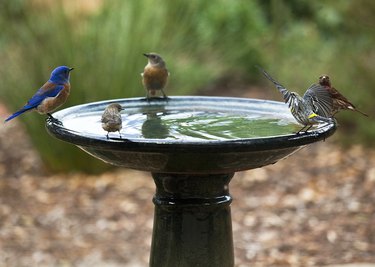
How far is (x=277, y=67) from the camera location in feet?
31.8

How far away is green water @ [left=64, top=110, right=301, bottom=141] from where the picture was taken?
11.7 feet

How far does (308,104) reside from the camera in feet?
11.1

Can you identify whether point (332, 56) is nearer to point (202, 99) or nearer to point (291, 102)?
point (202, 99)

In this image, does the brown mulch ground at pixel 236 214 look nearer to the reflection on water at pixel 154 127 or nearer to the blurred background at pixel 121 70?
the blurred background at pixel 121 70

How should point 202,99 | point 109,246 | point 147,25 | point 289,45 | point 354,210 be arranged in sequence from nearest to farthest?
point 202,99, point 109,246, point 354,210, point 147,25, point 289,45

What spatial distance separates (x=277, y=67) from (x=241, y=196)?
3.12 metres

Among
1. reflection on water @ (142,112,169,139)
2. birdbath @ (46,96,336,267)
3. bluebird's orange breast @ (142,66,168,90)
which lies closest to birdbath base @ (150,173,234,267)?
birdbath @ (46,96,336,267)

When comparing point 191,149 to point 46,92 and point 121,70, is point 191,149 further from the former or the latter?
point 121,70

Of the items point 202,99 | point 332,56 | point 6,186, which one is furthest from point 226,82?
point 202,99

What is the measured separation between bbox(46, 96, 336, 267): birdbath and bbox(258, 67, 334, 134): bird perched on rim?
6cm

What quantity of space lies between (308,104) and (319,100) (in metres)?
0.13

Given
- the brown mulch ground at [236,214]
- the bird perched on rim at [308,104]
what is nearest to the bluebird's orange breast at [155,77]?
the bird perched on rim at [308,104]

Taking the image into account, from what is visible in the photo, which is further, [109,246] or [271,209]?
[271,209]

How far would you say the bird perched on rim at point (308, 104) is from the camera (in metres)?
3.31
